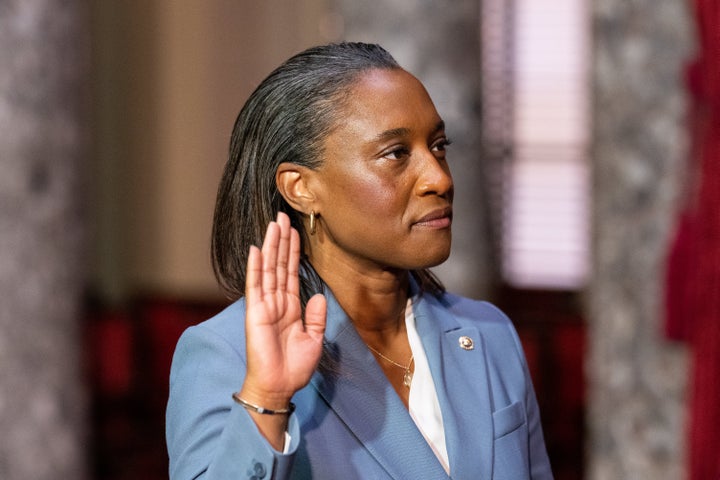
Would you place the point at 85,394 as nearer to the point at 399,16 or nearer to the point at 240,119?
the point at 399,16

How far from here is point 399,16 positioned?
3648 mm

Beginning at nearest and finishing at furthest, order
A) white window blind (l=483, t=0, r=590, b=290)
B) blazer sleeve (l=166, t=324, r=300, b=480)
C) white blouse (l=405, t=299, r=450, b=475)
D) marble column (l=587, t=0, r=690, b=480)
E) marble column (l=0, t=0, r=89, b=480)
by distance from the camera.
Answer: blazer sleeve (l=166, t=324, r=300, b=480), white blouse (l=405, t=299, r=450, b=475), marble column (l=587, t=0, r=690, b=480), marble column (l=0, t=0, r=89, b=480), white window blind (l=483, t=0, r=590, b=290)

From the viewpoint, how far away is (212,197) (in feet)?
21.7

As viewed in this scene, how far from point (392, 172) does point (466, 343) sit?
375mm

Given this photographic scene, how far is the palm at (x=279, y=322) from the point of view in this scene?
1547 millimetres

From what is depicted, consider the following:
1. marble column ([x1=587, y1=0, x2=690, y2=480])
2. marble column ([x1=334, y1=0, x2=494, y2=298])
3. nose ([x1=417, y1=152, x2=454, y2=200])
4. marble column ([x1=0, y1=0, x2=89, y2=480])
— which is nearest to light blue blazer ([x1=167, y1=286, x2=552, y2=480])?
nose ([x1=417, y1=152, x2=454, y2=200])

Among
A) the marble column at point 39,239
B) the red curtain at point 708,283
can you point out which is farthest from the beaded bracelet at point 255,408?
the marble column at point 39,239

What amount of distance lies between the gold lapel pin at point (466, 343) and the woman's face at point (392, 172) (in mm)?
242

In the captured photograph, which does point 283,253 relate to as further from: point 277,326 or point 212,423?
point 212,423

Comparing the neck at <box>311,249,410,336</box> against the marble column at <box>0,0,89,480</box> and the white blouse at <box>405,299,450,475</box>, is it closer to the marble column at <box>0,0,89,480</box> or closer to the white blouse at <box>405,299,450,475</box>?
the white blouse at <box>405,299,450,475</box>

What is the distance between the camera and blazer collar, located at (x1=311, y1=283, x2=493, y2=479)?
1732 mm

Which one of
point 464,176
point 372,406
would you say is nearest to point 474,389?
point 372,406

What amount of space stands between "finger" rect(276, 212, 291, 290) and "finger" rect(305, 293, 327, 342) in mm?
55

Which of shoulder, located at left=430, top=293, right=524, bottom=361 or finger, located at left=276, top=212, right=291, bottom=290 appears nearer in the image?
finger, located at left=276, top=212, right=291, bottom=290
